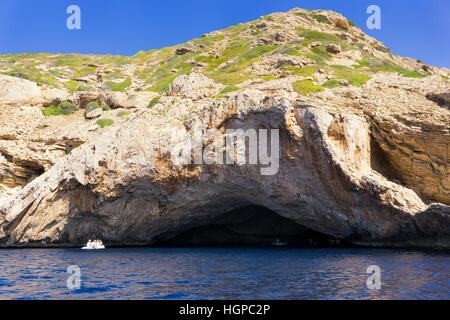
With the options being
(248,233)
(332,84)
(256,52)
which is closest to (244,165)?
(332,84)

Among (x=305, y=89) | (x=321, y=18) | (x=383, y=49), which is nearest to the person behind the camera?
(x=305, y=89)

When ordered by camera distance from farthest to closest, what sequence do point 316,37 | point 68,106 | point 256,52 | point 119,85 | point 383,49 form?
point 383,49 → point 316,37 → point 119,85 → point 256,52 → point 68,106

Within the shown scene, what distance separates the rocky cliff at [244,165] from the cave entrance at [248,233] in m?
0.19

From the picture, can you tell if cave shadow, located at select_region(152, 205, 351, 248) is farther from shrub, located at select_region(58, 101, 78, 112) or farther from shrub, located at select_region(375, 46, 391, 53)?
shrub, located at select_region(375, 46, 391, 53)

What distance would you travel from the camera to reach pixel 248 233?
143ft

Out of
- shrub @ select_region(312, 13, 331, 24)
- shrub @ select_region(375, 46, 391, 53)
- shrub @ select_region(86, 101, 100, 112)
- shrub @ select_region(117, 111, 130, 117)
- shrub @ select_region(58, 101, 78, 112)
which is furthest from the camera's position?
shrub @ select_region(312, 13, 331, 24)

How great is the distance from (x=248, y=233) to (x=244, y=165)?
1615 cm

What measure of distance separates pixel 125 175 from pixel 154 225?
7.92 metres

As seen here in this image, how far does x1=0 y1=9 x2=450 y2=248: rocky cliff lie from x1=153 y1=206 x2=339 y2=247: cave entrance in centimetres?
19

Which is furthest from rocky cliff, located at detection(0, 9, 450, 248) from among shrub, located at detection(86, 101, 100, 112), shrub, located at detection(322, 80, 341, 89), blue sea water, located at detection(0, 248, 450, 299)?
blue sea water, located at detection(0, 248, 450, 299)

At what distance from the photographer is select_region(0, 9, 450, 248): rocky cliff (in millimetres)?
27672

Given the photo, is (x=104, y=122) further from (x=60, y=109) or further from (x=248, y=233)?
(x=248, y=233)

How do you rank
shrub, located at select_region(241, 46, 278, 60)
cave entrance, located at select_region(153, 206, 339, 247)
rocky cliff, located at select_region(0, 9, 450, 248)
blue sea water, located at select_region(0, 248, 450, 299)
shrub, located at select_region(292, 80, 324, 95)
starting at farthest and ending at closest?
shrub, located at select_region(241, 46, 278, 60) → cave entrance, located at select_region(153, 206, 339, 247) → shrub, located at select_region(292, 80, 324, 95) → rocky cliff, located at select_region(0, 9, 450, 248) → blue sea water, located at select_region(0, 248, 450, 299)
